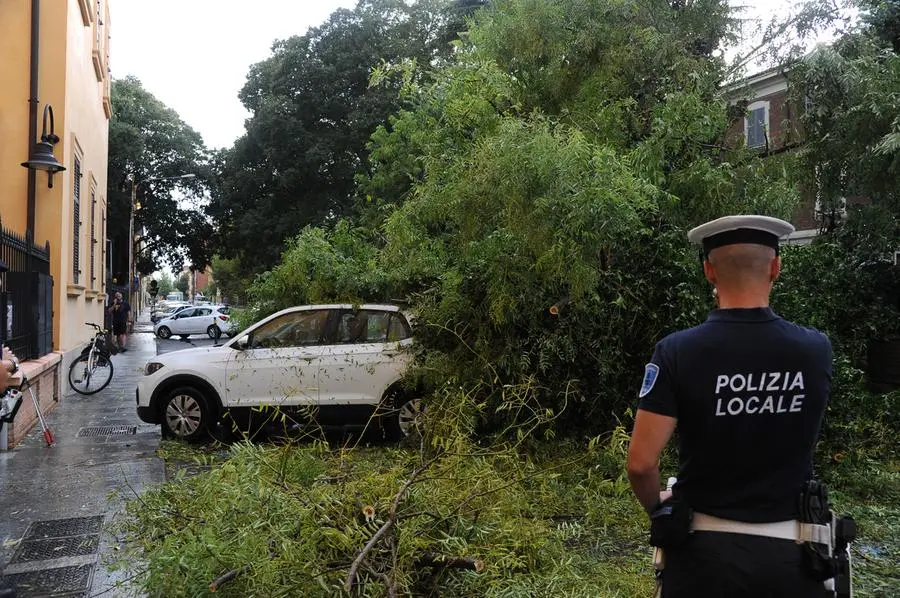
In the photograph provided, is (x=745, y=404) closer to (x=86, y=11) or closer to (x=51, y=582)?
(x=51, y=582)

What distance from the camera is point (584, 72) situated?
8.23m

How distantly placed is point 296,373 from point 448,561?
4.75 m

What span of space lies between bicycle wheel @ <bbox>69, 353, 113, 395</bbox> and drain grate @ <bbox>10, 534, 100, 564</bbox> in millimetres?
7682

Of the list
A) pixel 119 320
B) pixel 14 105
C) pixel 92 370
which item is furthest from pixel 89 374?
pixel 119 320

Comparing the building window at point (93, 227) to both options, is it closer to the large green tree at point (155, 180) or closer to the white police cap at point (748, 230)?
the white police cap at point (748, 230)

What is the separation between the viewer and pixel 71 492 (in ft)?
20.6

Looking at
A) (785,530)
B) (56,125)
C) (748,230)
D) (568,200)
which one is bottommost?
(785,530)

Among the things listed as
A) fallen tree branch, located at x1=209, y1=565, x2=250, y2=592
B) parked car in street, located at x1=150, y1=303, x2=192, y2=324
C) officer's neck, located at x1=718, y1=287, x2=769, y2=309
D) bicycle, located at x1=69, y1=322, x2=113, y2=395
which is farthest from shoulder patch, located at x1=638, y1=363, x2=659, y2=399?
parked car in street, located at x1=150, y1=303, x2=192, y2=324

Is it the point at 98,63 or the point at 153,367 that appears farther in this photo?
the point at 98,63

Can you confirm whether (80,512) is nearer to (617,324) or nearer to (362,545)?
(362,545)

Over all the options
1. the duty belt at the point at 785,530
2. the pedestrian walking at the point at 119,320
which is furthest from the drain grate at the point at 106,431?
the pedestrian walking at the point at 119,320

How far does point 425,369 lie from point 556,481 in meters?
2.09

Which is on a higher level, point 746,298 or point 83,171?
point 83,171

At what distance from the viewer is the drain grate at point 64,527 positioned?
5.19 metres
